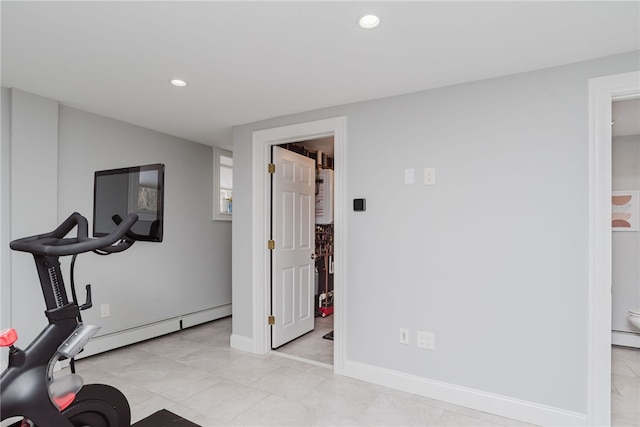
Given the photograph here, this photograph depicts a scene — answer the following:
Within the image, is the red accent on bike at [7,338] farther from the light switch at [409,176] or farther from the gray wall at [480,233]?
the light switch at [409,176]

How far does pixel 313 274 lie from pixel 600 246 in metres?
2.77

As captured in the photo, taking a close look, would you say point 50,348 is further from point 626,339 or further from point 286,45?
point 626,339

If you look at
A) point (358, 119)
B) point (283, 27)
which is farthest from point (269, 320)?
point (283, 27)

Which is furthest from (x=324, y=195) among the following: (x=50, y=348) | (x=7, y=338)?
(x=7, y=338)

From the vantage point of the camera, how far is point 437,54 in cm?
204

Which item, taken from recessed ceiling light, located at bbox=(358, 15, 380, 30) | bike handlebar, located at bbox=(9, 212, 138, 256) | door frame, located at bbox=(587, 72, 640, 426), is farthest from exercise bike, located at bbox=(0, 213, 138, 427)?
door frame, located at bbox=(587, 72, 640, 426)

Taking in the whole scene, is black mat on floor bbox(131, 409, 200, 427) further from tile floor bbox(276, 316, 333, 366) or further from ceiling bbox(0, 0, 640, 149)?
ceiling bbox(0, 0, 640, 149)

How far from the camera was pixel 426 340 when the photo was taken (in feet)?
A: 8.31

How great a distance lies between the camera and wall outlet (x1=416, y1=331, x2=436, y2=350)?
8.23 ft

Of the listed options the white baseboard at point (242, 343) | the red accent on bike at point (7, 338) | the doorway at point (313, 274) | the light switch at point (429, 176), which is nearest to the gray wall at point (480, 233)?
the light switch at point (429, 176)

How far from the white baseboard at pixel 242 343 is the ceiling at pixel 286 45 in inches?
91.7

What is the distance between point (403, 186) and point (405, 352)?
129 centimetres

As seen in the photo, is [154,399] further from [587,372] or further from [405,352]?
[587,372]

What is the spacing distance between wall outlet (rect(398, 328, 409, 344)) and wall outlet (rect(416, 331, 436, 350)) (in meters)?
0.08
